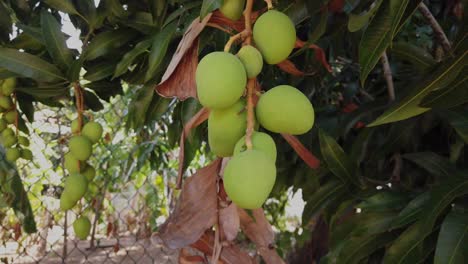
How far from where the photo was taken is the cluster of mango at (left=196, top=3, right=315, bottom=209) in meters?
0.29

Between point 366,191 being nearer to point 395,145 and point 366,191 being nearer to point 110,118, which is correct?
point 395,145

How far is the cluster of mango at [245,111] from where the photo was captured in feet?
0.96

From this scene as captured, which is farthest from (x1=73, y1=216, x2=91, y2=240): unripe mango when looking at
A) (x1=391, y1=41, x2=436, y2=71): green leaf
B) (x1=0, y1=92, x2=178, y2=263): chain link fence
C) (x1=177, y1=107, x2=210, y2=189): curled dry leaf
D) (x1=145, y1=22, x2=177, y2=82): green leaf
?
(x1=0, y1=92, x2=178, y2=263): chain link fence

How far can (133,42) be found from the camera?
750 millimetres

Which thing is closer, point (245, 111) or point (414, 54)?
point (245, 111)

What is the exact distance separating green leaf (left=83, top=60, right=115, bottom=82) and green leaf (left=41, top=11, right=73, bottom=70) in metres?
0.05

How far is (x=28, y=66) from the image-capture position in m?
0.69

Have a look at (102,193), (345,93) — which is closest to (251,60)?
(345,93)

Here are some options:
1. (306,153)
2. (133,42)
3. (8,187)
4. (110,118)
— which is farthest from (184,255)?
(110,118)

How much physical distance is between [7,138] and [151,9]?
35cm

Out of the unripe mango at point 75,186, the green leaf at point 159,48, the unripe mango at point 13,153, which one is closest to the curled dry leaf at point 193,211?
the green leaf at point 159,48

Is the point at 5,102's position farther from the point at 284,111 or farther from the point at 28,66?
the point at 284,111

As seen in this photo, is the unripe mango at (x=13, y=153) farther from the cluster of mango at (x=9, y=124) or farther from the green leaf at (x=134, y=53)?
the green leaf at (x=134, y=53)

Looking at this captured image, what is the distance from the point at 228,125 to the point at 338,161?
39 cm
